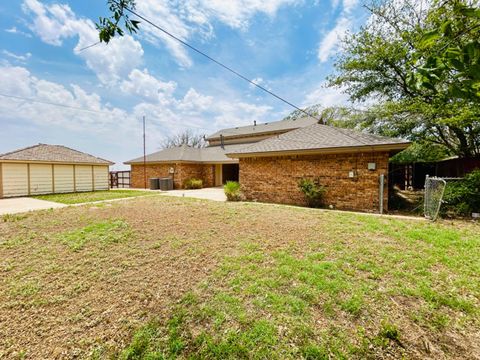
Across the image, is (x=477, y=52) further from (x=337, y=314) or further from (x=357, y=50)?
(x=357, y=50)

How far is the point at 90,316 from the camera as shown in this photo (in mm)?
2805

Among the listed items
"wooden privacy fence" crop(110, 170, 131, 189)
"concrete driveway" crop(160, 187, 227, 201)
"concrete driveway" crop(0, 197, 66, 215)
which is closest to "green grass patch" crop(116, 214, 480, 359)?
"concrete driveway" crop(160, 187, 227, 201)

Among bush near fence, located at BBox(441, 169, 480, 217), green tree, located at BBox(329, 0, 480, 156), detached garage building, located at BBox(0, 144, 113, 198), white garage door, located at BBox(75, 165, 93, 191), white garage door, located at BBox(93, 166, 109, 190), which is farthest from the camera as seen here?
white garage door, located at BBox(93, 166, 109, 190)

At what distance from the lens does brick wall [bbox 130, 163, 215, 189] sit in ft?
57.2

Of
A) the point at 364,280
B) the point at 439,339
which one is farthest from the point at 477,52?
the point at 364,280

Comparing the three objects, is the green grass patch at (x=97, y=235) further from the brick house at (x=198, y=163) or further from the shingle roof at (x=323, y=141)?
the brick house at (x=198, y=163)

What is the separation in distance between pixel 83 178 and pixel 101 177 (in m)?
1.28

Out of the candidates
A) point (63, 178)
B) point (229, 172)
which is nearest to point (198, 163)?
point (229, 172)

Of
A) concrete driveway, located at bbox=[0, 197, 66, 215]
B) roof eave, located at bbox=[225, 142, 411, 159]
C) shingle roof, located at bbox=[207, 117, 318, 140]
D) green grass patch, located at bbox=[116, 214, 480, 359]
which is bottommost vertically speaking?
green grass patch, located at bbox=[116, 214, 480, 359]

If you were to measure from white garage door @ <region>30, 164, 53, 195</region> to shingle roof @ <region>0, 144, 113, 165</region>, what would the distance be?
1.88 feet

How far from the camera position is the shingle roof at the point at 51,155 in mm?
13819

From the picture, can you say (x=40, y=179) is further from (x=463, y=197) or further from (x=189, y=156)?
(x=463, y=197)

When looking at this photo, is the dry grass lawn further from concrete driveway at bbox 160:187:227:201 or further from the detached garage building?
the detached garage building

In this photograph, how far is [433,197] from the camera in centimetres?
731
